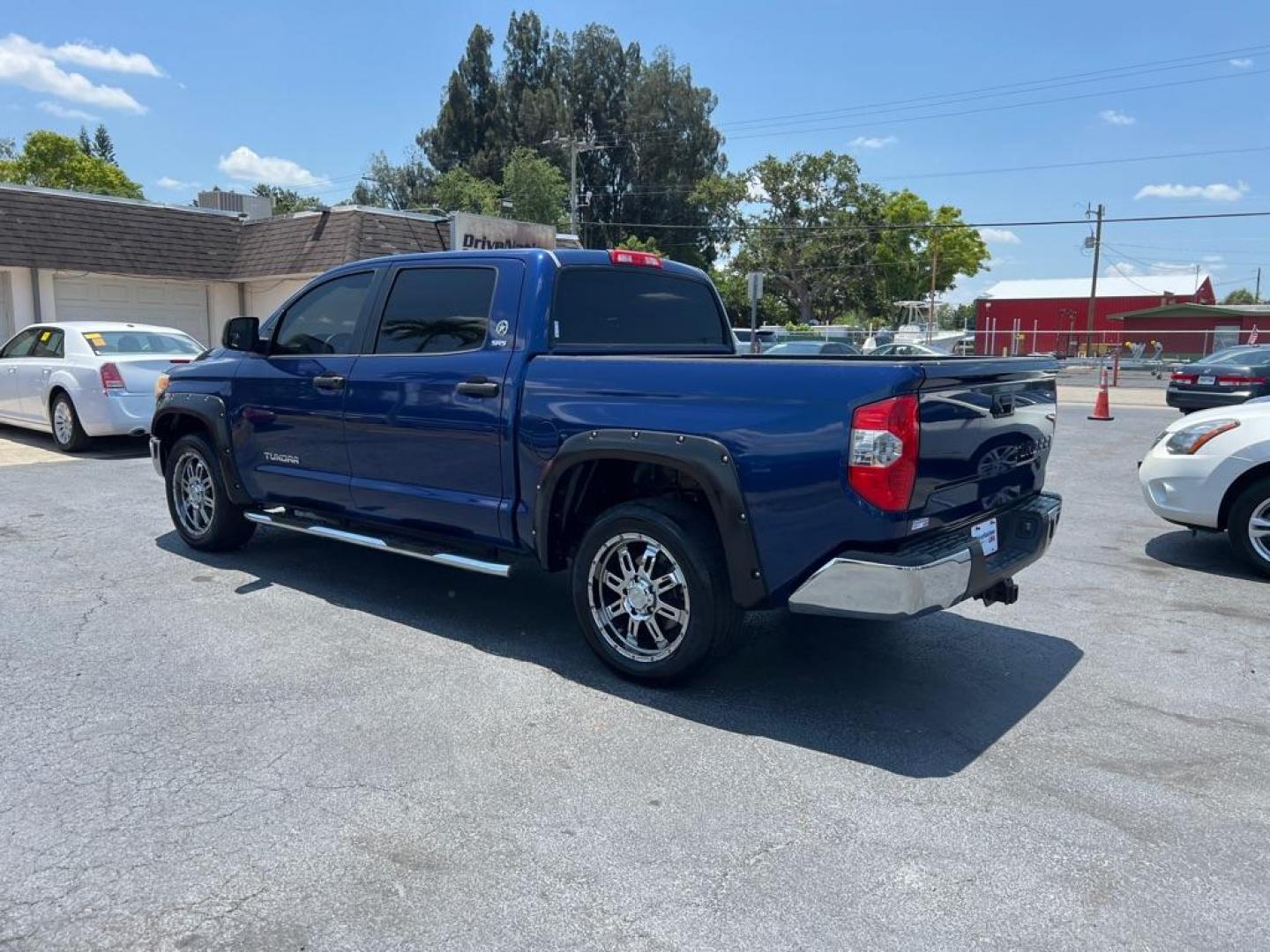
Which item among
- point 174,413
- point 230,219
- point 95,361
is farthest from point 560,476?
point 230,219

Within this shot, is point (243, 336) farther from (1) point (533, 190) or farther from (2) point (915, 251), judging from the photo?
(2) point (915, 251)

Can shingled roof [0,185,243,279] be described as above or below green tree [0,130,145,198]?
below

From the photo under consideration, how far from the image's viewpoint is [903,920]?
2695 millimetres

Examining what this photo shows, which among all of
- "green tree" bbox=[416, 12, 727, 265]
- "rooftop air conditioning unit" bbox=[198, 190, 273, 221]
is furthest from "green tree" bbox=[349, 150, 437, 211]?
"rooftop air conditioning unit" bbox=[198, 190, 273, 221]

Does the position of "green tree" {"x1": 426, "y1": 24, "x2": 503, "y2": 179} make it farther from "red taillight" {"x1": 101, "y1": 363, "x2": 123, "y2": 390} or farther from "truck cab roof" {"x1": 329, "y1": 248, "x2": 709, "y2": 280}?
"truck cab roof" {"x1": 329, "y1": 248, "x2": 709, "y2": 280}

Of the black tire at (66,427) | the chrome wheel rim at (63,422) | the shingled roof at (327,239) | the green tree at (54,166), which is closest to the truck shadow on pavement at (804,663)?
the black tire at (66,427)

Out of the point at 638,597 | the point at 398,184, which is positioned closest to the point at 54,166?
the point at 398,184

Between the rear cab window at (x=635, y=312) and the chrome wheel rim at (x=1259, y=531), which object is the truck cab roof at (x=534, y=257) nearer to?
the rear cab window at (x=635, y=312)

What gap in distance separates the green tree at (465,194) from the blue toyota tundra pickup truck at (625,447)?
4193cm

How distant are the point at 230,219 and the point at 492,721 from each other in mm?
20565

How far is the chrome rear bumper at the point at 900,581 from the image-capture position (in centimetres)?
357

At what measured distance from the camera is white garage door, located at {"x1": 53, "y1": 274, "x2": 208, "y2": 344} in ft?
61.9

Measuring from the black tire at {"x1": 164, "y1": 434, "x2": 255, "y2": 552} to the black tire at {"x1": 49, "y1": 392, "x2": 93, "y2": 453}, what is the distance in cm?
538

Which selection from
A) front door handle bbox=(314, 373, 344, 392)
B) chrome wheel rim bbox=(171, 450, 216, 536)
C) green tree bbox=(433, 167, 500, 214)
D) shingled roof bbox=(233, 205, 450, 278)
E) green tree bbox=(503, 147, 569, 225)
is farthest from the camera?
green tree bbox=(433, 167, 500, 214)
